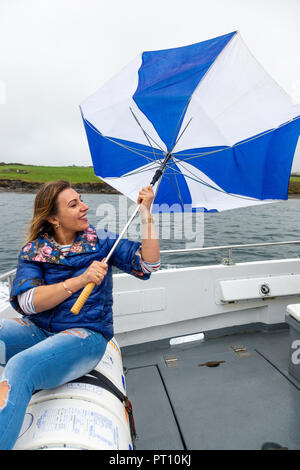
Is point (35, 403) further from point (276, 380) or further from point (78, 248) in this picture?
point (276, 380)

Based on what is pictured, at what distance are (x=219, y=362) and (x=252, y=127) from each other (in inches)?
65.6

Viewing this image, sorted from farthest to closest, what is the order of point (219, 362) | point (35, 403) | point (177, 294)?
point (177, 294) < point (219, 362) < point (35, 403)

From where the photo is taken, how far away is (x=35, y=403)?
1.03 metres

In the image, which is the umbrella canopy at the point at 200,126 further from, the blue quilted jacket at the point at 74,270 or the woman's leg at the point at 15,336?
the woman's leg at the point at 15,336

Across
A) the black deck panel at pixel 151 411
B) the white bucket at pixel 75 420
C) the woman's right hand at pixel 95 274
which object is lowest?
the black deck panel at pixel 151 411

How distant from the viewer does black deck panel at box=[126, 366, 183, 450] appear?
152cm

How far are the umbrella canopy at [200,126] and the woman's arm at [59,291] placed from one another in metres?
0.70

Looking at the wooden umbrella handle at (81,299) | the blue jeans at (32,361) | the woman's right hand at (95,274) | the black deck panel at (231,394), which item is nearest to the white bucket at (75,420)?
the blue jeans at (32,361)

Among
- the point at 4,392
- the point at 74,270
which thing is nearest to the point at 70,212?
the point at 74,270

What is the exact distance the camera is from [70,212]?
1.38m

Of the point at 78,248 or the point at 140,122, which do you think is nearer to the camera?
the point at 78,248

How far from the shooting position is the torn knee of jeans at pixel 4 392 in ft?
2.71
